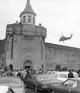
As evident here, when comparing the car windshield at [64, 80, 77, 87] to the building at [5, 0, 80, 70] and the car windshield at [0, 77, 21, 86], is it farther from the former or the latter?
the building at [5, 0, 80, 70]

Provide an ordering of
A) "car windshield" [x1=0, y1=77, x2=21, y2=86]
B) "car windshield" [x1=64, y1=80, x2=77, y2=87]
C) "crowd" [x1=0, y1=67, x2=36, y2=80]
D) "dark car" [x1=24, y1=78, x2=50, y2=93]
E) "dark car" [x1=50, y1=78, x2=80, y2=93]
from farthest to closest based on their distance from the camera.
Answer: "crowd" [x1=0, y1=67, x2=36, y2=80]
"dark car" [x1=24, y1=78, x2=50, y2=93]
"car windshield" [x1=0, y1=77, x2=21, y2=86]
"car windshield" [x1=64, y1=80, x2=77, y2=87]
"dark car" [x1=50, y1=78, x2=80, y2=93]

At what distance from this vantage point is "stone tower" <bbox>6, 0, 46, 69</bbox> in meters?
44.1

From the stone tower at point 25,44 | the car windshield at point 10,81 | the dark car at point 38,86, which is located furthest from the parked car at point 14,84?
the stone tower at point 25,44

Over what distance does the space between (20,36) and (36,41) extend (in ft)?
10.5

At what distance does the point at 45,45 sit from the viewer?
48.3 m

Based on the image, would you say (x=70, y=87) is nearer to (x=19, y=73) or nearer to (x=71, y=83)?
(x=71, y=83)

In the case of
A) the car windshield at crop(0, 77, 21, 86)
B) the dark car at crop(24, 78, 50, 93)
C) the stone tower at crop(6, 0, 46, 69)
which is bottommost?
the dark car at crop(24, 78, 50, 93)

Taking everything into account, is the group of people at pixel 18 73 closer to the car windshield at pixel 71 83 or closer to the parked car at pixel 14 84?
the parked car at pixel 14 84

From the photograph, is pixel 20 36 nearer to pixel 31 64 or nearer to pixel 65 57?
pixel 31 64

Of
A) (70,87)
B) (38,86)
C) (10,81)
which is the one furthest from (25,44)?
(70,87)

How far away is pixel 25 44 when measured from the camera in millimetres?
44812

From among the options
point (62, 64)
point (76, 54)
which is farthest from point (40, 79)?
point (76, 54)

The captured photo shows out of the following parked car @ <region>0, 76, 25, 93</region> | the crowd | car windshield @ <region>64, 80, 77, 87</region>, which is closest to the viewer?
parked car @ <region>0, 76, 25, 93</region>

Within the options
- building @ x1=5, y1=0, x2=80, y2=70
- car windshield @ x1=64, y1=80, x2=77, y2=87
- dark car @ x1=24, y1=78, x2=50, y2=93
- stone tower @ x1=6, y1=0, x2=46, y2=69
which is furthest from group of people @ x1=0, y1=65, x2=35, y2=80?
stone tower @ x1=6, y1=0, x2=46, y2=69
